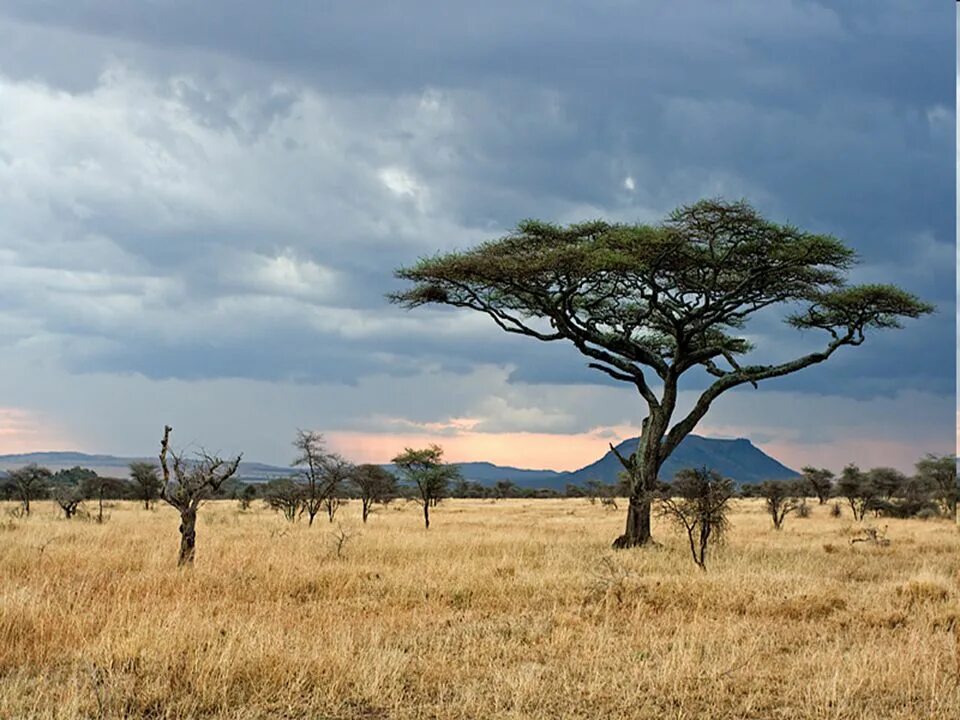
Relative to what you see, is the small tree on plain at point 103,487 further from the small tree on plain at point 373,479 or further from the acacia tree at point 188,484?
the acacia tree at point 188,484

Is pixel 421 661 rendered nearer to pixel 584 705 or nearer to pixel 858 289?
pixel 584 705

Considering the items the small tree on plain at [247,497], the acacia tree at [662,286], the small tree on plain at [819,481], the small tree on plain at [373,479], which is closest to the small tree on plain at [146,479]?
the small tree on plain at [247,497]

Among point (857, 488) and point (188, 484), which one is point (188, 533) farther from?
point (857, 488)

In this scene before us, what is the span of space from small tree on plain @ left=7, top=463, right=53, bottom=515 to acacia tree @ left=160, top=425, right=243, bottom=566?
30945mm

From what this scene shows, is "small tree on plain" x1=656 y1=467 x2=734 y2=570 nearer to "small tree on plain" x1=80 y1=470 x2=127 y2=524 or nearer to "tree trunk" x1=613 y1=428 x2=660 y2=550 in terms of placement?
"tree trunk" x1=613 y1=428 x2=660 y2=550

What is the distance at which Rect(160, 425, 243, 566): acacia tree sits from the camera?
1608cm

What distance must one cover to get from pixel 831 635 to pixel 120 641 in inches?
341

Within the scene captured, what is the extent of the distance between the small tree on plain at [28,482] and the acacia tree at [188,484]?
102 ft

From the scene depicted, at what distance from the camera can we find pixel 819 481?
64.6m

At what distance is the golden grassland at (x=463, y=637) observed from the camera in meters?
7.33

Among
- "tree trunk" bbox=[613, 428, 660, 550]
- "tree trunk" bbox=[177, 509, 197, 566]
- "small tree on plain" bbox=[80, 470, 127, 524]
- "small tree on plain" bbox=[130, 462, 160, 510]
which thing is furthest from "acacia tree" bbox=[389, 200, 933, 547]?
"small tree on plain" bbox=[80, 470, 127, 524]

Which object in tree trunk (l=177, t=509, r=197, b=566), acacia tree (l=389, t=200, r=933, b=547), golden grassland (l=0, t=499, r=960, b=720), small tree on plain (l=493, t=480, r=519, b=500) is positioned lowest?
small tree on plain (l=493, t=480, r=519, b=500)

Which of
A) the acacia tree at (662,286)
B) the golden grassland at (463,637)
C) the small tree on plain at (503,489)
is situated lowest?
the small tree on plain at (503,489)

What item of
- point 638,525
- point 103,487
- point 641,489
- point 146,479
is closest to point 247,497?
point 146,479
